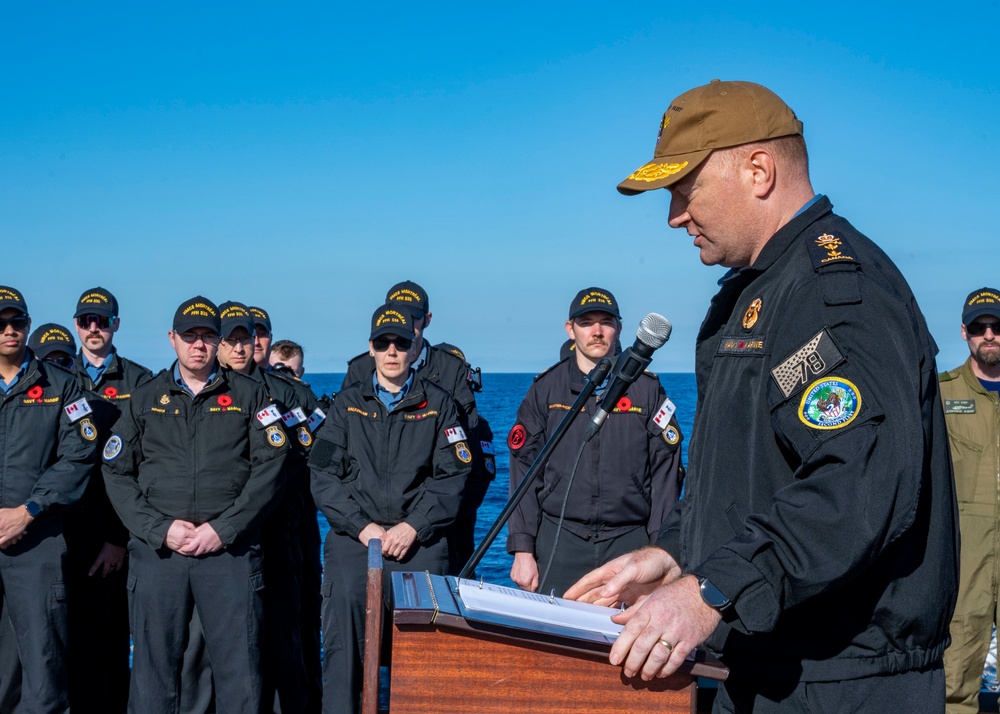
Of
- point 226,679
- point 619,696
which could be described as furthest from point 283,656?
point 619,696

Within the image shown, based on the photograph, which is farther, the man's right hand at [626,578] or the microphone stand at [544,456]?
the microphone stand at [544,456]

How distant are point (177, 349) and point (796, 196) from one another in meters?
4.28

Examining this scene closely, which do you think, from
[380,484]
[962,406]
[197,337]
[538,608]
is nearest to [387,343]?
[380,484]

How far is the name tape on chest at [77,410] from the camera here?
5758 millimetres

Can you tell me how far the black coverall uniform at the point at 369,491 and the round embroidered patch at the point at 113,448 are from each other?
40.7 inches

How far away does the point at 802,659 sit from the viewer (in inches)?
76.6

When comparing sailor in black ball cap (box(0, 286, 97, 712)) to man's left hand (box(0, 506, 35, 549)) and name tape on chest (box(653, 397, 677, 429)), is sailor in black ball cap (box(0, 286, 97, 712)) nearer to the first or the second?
man's left hand (box(0, 506, 35, 549))

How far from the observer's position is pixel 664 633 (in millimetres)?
1737

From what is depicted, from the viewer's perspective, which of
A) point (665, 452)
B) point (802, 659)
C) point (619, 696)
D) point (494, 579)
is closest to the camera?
point (619, 696)

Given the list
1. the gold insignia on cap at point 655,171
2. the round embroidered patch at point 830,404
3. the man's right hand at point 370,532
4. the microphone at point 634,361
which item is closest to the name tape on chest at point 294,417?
the man's right hand at point 370,532

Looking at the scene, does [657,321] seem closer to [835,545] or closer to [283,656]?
[835,545]

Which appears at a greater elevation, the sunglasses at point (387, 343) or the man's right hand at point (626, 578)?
the sunglasses at point (387, 343)

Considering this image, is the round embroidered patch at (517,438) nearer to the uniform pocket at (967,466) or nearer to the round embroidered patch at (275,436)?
the round embroidered patch at (275,436)

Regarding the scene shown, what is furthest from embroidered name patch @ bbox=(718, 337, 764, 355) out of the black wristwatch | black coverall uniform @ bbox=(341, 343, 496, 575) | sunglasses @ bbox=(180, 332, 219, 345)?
sunglasses @ bbox=(180, 332, 219, 345)
